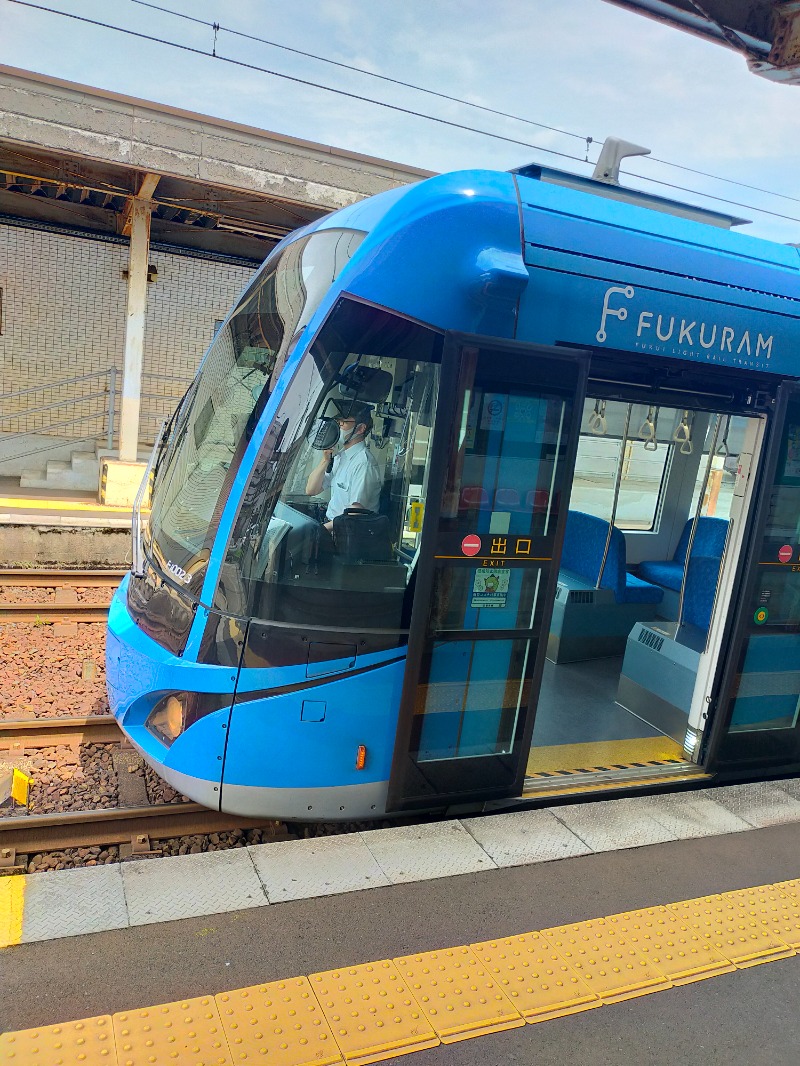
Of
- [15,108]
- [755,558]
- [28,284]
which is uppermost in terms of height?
[15,108]

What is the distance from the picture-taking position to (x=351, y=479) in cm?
346

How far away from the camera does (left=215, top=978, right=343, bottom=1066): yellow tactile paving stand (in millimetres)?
2400

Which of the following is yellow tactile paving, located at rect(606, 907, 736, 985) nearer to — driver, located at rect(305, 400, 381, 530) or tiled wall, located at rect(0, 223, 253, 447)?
driver, located at rect(305, 400, 381, 530)

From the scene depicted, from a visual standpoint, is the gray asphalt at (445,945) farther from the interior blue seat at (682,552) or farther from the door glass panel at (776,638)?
the interior blue seat at (682,552)

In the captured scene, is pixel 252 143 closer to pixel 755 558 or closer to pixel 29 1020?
pixel 755 558

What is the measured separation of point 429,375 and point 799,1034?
9.55 ft

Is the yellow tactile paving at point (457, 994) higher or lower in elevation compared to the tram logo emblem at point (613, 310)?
lower

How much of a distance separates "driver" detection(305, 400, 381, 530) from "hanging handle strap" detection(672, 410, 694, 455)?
4647mm

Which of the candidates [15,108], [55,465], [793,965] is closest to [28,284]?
[55,465]

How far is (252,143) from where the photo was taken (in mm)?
10297

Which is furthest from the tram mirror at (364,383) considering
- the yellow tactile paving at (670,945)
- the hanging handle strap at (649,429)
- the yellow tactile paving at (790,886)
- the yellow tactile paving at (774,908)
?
the hanging handle strap at (649,429)

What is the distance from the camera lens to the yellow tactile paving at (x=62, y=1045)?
2.29 m

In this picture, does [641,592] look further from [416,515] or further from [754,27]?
[754,27]

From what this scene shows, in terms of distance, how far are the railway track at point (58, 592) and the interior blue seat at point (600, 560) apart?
4.22 metres
